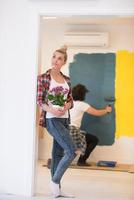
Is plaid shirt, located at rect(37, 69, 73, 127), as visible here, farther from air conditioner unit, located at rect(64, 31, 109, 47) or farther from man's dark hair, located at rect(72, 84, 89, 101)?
air conditioner unit, located at rect(64, 31, 109, 47)

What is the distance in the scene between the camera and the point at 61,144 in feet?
10.9

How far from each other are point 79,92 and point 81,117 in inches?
13.2

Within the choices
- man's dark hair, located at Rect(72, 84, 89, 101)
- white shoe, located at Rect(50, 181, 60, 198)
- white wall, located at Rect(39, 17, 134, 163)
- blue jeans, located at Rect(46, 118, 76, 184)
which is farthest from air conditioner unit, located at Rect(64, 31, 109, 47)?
white shoe, located at Rect(50, 181, 60, 198)

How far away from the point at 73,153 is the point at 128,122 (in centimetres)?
205

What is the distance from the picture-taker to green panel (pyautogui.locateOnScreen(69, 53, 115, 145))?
523 centimetres

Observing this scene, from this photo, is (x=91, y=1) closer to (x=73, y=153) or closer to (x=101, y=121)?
(x=73, y=153)

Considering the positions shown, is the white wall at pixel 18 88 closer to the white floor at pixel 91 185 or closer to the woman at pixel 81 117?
the white floor at pixel 91 185

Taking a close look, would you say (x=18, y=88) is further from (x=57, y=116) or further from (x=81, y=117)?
(x=81, y=117)

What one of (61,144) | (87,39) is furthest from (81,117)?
(61,144)

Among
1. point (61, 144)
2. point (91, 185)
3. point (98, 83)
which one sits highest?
point (98, 83)

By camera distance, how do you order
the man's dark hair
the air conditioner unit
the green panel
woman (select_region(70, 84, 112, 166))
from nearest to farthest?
1. woman (select_region(70, 84, 112, 166))
2. the man's dark hair
3. the air conditioner unit
4. the green panel

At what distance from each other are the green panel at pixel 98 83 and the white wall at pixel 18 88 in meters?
1.97

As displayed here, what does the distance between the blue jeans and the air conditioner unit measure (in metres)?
2.05

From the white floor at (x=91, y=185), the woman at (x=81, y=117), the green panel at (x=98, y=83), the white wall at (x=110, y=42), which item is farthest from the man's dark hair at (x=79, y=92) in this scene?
the white floor at (x=91, y=185)
